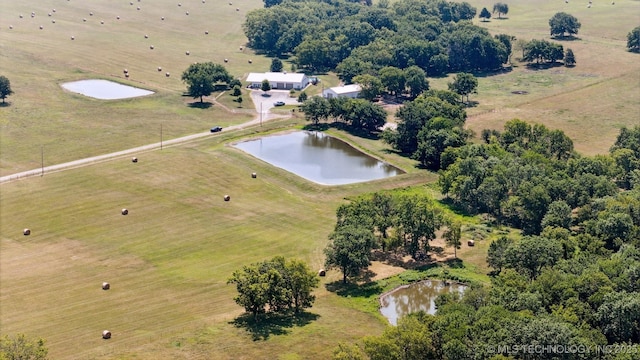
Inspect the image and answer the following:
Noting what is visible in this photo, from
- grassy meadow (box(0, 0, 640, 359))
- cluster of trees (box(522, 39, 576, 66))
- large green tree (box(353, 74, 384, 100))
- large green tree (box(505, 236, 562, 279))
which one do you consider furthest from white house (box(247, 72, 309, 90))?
large green tree (box(505, 236, 562, 279))

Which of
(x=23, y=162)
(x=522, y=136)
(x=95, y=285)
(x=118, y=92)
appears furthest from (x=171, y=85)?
(x=95, y=285)

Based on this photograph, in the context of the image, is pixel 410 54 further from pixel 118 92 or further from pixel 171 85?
pixel 118 92

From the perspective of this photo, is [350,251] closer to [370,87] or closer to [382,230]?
[382,230]

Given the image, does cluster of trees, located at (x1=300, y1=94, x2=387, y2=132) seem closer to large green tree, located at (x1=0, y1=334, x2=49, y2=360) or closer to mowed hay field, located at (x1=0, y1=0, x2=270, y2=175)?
mowed hay field, located at (x1=0, y1=0, x2=270, y2=175)

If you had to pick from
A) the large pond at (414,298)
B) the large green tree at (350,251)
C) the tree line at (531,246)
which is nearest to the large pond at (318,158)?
the tree line at (531,246)

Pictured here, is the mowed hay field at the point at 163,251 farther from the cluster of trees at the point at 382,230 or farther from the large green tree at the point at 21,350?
the large green tree at the point at 21,350

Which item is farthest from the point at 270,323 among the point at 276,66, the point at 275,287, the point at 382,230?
the point at 276,66
